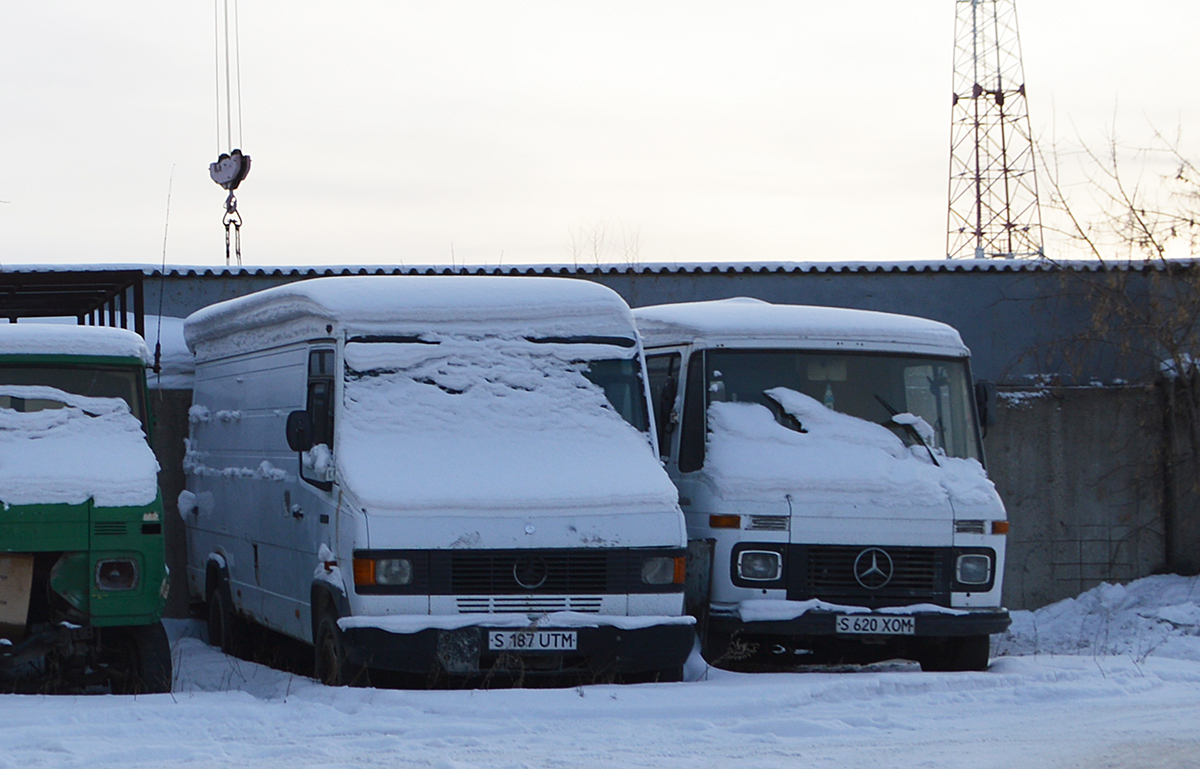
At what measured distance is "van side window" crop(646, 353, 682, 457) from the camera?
10586mm

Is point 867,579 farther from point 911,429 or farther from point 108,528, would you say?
point 108,528

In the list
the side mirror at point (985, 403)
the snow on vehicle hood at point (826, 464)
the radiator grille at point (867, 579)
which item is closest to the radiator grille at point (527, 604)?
the snow on vehicle hood at point (826, 464)

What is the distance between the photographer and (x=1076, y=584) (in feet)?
52.5

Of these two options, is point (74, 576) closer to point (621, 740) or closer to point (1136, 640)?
point (621, 740)

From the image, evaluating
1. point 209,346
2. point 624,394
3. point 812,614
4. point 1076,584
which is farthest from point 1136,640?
point 209,346

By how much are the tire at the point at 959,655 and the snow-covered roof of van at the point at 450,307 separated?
306 cm

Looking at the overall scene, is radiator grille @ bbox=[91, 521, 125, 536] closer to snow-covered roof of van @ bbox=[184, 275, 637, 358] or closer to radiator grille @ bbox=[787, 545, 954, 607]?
snow-covered roof of van @ bbox=[184, 275, 637, 358]

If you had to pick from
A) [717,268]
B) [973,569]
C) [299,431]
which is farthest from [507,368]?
[717,268]

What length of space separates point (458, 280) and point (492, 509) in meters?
1.88

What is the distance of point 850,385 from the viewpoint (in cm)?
1048

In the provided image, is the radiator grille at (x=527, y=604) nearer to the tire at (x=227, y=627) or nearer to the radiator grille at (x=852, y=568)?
the radiator grille at (x=852, y=568)

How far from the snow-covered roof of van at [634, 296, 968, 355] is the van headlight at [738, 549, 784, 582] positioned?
1.53 metres

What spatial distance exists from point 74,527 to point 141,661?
96cm

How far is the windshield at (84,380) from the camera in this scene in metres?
9.72
